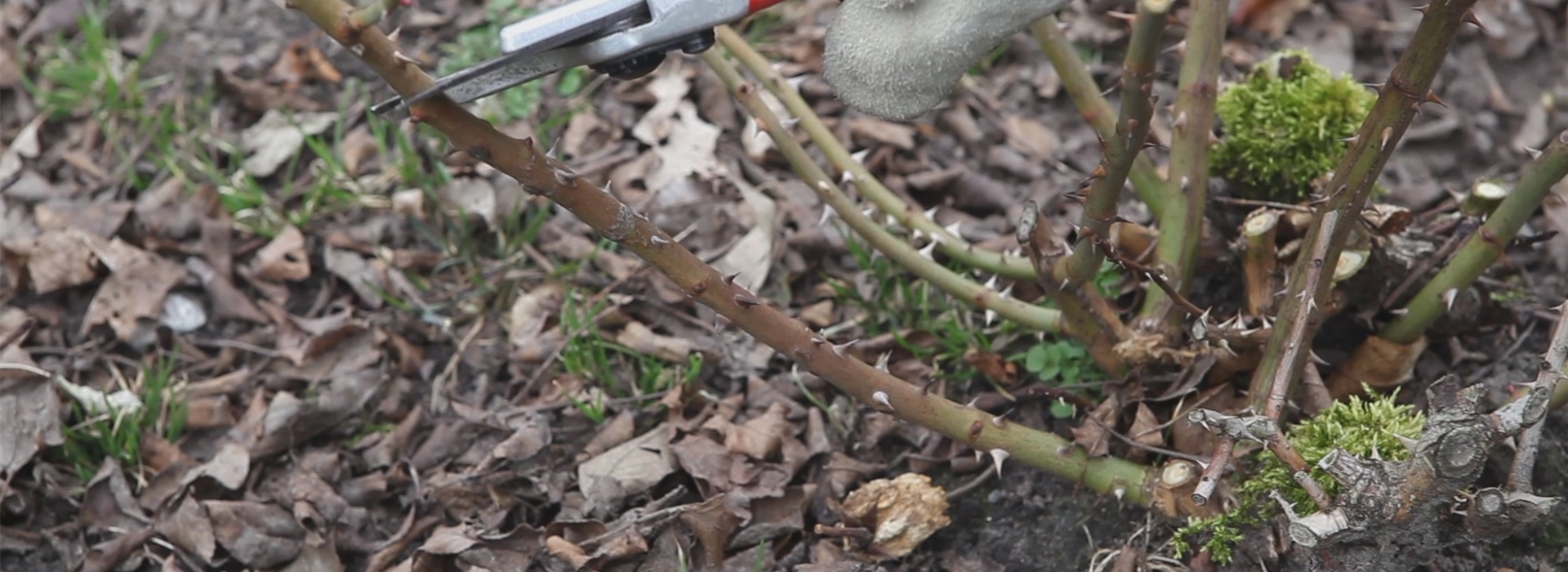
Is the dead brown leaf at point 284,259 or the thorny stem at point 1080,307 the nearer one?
the thorny stem at point 1080,307

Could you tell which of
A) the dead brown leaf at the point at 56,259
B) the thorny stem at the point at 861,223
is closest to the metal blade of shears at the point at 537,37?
the thorny stem at the point at 861,223

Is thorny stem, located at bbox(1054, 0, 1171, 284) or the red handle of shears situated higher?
the red handle of shears

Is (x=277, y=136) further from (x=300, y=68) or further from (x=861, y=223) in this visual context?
(x=861, y=223)

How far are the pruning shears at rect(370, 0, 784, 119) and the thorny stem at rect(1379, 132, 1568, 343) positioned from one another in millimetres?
1212

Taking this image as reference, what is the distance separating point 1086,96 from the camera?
2408 mm

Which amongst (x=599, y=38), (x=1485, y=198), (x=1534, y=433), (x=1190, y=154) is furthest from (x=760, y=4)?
(x=1485, y=198)

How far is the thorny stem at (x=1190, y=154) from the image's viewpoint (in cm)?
221

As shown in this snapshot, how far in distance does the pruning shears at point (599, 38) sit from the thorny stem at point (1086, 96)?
94 centimetres

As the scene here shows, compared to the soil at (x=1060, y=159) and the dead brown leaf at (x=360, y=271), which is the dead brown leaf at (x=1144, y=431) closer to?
the soil at (x=1060, y=159)

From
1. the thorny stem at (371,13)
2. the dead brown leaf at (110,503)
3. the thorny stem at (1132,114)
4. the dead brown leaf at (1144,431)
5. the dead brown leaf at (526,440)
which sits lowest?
the dead brown leaf at (110,503)

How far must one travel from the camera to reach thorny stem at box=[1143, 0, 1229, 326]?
2207 mm

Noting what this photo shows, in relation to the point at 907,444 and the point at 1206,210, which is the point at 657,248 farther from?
the point at 1206,210

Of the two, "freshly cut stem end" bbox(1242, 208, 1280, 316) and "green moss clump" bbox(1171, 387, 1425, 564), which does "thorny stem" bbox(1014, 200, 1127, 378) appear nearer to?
"freshly cut stem end" bbox(1242, 208, 1280, 316)

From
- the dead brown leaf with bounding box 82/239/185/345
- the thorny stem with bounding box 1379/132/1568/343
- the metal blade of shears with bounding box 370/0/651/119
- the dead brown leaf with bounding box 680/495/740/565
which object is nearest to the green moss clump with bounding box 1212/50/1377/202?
the thorny stem with bounding box 1379/132/1568/343
